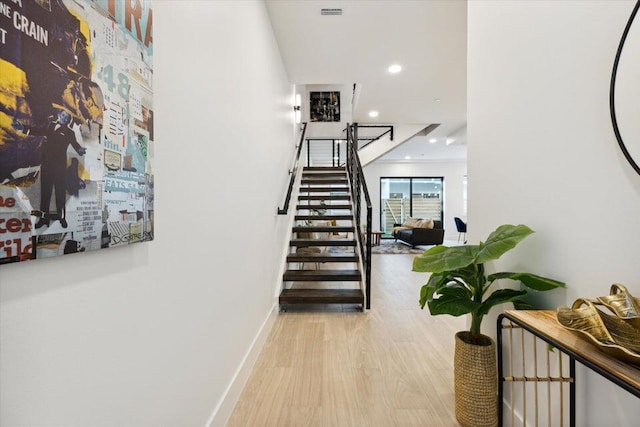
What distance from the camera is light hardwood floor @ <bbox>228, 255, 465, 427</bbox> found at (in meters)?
1.72

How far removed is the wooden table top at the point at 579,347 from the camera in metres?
0.67

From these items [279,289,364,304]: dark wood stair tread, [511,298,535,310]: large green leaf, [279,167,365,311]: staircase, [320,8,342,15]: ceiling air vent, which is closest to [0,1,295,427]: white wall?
[320,8,342,15]: ceiling air vent

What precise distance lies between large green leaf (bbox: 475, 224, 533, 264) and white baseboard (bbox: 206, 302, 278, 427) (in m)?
1.52

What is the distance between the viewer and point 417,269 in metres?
1.47

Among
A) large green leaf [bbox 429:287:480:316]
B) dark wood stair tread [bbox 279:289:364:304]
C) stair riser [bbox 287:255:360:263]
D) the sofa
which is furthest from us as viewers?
the sofa

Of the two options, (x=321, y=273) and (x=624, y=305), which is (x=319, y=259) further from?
(x=624, y=305)

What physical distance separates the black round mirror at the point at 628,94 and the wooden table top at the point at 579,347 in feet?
1.84

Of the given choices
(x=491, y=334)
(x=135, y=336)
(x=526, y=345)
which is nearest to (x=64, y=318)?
(x=135, y=336)

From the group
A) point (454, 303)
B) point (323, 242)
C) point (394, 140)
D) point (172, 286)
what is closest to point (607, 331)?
point (454, 303)

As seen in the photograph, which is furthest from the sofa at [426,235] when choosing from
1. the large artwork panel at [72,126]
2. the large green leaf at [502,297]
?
the large artwork panel at [72,126]

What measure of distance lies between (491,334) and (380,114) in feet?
18.5

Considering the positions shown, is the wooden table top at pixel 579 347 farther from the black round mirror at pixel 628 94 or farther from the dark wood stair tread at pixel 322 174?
the dark wood stair tread at pixel 322 174

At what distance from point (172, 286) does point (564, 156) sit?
5.49ft

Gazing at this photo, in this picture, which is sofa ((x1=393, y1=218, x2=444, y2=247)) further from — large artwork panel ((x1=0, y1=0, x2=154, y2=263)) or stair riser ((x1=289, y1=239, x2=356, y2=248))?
large artwork panel ((x1=0, y1=0, x2=154, y2=263))
